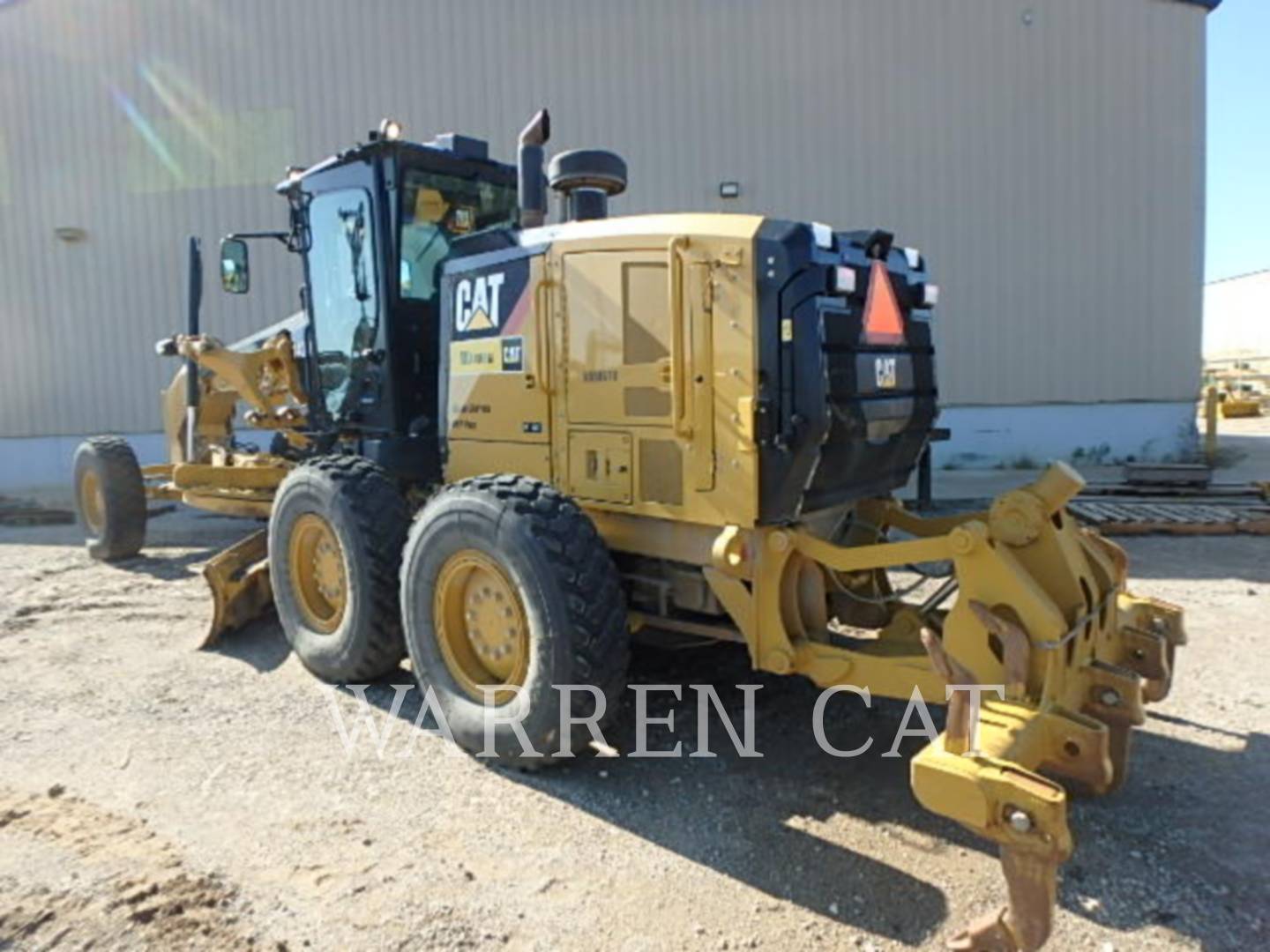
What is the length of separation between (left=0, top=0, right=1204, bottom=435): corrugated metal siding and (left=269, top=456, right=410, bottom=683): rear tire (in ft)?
30.0

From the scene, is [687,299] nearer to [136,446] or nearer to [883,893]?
[883,893]

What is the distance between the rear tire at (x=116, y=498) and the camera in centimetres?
836

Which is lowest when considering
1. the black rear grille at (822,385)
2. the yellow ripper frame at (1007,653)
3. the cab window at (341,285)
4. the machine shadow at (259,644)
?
the machine shadow at (259,644)

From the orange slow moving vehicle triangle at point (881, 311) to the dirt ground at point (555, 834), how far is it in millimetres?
1791

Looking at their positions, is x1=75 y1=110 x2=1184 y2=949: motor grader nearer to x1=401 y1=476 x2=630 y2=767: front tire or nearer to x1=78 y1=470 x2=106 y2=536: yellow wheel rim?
x1=401 y1=476 x2=630 y2=767: front tire

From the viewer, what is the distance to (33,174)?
1424 centimetres

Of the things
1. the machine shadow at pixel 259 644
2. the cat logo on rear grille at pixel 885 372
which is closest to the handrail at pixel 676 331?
the cat logo on rear grille at pixel 885 372

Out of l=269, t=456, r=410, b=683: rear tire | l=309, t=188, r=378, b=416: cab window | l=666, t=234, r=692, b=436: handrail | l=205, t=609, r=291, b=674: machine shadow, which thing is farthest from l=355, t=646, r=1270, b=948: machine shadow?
l=309, t=188, r=378, b=416: cab window

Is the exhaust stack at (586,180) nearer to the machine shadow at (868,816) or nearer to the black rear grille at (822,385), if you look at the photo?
the black rear grille at (822,385)

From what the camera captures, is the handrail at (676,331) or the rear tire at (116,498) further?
the rear tire at (116,498)

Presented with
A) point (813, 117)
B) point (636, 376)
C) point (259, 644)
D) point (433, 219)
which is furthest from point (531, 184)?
point (813, 117)

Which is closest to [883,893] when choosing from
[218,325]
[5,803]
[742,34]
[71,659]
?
[5,803]

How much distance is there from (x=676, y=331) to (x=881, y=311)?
0.95 m

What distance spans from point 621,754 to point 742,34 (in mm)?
11549
